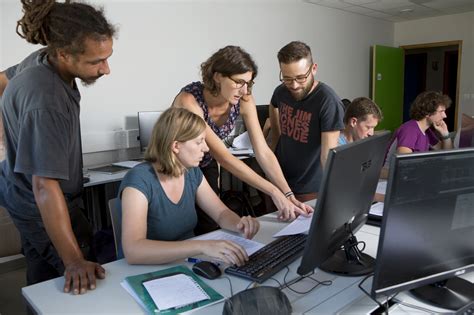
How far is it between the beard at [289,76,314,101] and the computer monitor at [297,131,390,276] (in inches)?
35.1

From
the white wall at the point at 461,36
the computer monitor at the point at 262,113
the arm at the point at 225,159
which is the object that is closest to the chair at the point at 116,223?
the arm at the point at 225,159

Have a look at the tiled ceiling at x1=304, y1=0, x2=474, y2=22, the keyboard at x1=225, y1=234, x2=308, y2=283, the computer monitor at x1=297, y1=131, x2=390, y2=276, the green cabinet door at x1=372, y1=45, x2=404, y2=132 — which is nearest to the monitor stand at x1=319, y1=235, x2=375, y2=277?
the computer monitor at x1=297, y1=131, x2=390, y2=276

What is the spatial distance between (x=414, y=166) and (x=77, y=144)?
1085 millimetres

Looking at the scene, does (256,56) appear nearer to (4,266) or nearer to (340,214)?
(4,266)

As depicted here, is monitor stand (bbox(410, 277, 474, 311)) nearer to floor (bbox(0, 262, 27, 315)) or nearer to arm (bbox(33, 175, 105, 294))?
arm (bbox(33, 175, 105, 294))

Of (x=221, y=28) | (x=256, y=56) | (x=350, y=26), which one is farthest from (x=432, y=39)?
(x=221, y=28)

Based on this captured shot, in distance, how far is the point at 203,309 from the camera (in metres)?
1.00

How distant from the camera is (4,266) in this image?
9.54 ft

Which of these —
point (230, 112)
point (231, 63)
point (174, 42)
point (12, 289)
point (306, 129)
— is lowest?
point (12, 289)

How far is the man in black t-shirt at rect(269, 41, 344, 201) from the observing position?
1947 mm

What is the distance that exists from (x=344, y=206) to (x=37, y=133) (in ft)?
2.93

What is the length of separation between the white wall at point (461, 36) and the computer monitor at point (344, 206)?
5930 mm

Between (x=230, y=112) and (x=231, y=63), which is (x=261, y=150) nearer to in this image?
(x=230, y=112)

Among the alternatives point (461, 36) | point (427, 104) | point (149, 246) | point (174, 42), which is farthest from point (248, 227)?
point (461, 36)
